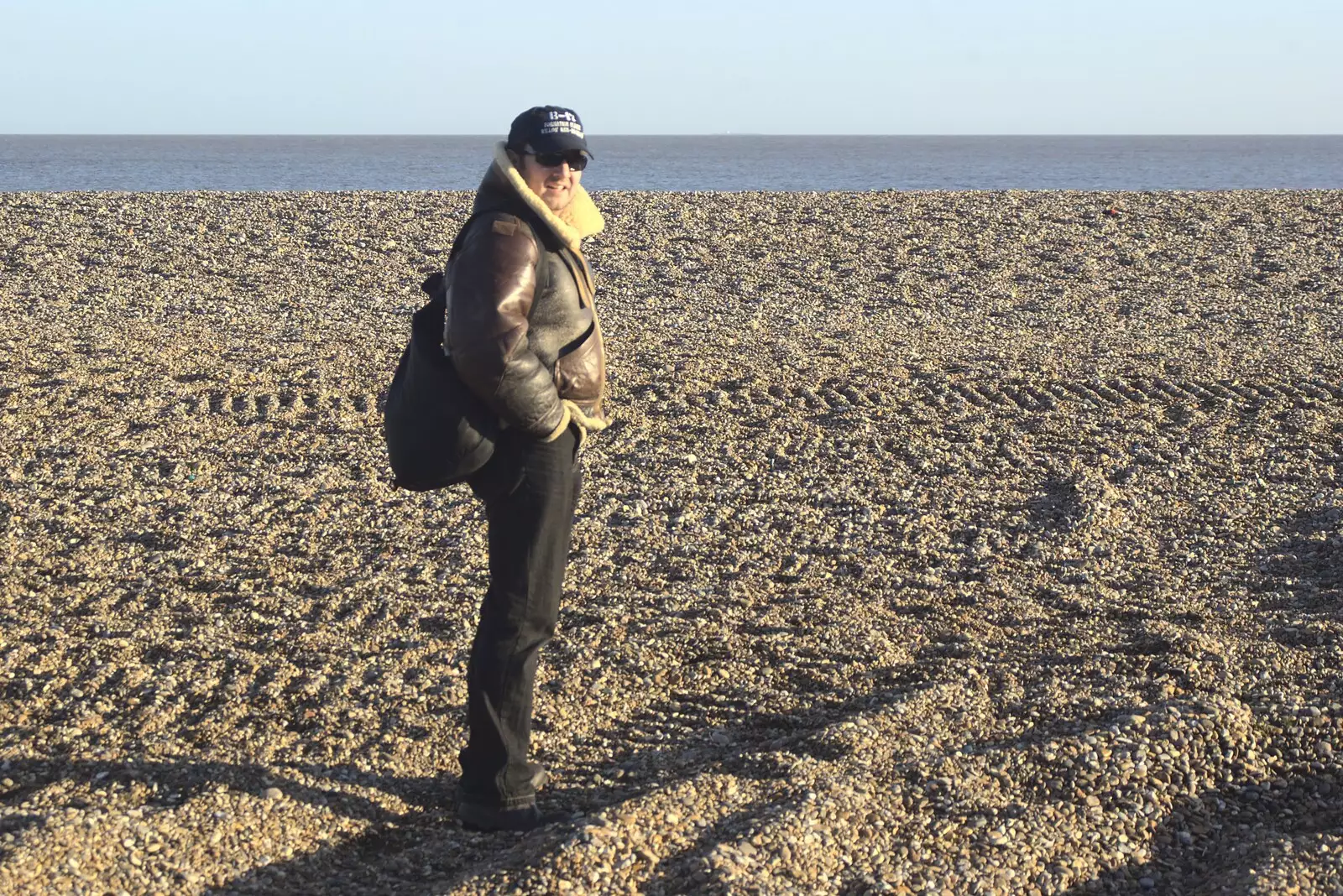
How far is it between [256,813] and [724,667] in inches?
73.5

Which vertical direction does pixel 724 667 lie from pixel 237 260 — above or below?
below

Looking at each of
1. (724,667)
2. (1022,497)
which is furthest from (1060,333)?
(724,667)

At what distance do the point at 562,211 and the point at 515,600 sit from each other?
3.41 feet

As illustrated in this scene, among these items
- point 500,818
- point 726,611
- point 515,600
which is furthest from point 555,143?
point 726,611

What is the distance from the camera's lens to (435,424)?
346 cm

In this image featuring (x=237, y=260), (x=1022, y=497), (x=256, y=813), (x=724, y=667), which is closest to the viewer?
(x=256, y=813)

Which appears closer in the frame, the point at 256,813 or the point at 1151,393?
the point at 256,813

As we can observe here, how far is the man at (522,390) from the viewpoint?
11.1 ft

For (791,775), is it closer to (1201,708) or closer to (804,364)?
(1201,708)

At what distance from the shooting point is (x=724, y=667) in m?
5.07

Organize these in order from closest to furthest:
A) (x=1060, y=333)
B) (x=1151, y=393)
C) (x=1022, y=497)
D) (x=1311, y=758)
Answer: (x=1311, y=758), (x=1022, y=497), (x=1151, y=393), (x=1060, y=333)

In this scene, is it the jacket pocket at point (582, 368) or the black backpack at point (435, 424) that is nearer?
the black backpack at point (435, 424)

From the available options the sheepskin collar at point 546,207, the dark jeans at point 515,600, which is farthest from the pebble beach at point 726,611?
the sheepskin collar at point 546,207

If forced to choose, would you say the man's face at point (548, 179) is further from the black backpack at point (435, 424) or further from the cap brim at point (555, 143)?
the black backpack at point (435, 424)
